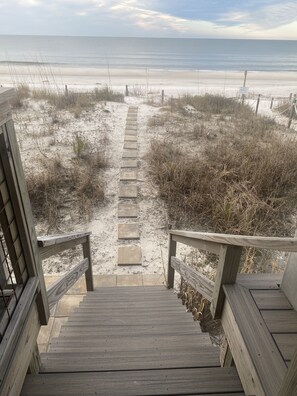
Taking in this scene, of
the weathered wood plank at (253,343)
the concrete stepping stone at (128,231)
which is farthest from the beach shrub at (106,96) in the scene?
the weathered wood plank at (253,343)

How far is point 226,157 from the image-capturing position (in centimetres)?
646

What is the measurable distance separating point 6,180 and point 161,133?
8.21 metres

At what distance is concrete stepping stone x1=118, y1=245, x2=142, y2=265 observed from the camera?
434 cm

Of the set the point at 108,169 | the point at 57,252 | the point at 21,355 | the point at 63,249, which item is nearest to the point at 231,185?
the point at 108,169

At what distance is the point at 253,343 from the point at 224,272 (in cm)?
44

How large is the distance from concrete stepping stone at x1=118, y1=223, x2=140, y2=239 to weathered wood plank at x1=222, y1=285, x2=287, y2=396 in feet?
10.1

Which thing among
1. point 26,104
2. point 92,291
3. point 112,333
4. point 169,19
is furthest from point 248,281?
point 169,19

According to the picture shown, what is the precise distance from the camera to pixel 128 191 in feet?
19.7

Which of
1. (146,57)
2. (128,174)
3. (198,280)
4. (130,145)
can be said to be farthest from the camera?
(146,57)

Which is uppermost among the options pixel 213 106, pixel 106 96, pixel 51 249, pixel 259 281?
pixel 51 249

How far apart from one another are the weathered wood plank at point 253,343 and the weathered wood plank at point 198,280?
0.89ft

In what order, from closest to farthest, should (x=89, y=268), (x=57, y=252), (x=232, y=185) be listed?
(x=57, y=252), (x=89, y=268), (x=232, y=185)

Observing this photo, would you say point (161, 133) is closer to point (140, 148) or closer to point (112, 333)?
point (140, 148)

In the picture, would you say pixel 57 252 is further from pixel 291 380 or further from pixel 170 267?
pixel 170 267
